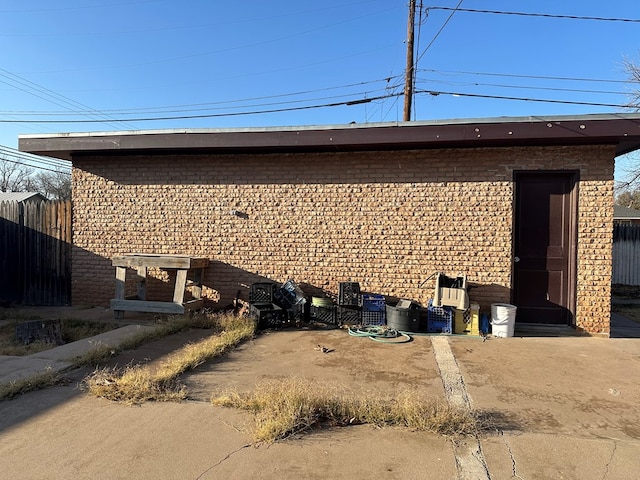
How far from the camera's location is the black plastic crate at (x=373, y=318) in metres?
7.75

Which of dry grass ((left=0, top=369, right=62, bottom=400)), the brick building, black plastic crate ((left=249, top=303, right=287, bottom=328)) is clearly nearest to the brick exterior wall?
the brick building

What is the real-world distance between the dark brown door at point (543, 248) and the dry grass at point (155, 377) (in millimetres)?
5179

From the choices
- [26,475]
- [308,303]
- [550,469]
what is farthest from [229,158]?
[550,469]

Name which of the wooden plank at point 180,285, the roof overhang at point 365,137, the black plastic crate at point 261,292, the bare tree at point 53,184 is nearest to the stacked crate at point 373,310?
the black plastic crate at point 261,292

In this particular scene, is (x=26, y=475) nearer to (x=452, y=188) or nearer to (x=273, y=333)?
(x=273, y=333)

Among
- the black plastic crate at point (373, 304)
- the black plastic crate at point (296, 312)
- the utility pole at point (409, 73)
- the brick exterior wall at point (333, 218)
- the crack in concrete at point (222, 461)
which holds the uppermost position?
the utility pole at point (409, 73)

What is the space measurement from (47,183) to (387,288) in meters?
60.3

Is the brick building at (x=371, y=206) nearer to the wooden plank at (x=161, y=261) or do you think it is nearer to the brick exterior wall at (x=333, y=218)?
the brick exterior wall at (x=333, y=218)

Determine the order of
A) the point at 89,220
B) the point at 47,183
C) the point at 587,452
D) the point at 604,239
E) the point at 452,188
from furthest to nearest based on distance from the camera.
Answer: the point at 47,183 → the point at 89,220 → the point at 452,188 → the point at 604,239 → the point at 587,452

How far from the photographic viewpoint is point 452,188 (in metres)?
7.76

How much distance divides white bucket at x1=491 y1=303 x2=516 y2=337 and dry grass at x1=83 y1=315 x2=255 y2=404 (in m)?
4.23

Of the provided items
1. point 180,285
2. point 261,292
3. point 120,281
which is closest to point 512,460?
point 261,292

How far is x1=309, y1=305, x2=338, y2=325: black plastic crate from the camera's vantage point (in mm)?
7809

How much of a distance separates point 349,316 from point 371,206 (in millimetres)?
2074
